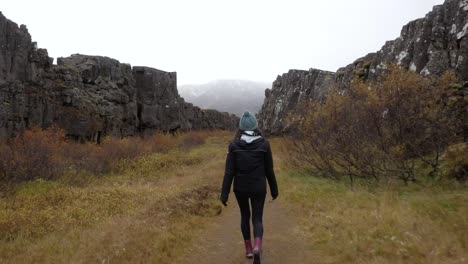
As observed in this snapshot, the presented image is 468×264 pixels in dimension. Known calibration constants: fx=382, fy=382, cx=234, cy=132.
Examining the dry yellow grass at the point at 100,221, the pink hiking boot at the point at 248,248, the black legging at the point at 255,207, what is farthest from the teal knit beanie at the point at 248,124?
the dry yellow grass at the point at 100,221

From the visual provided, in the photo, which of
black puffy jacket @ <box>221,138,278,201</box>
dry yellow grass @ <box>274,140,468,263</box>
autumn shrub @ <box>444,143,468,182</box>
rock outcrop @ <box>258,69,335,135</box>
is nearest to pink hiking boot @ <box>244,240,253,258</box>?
black puffy jacket @ <box>221,138,278,201</box>

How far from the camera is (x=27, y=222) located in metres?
8.50

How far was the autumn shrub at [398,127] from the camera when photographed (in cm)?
1238

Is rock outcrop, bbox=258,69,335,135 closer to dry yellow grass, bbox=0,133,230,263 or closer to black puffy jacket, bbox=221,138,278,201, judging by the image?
dry yellow grass, bbox=0,133,230,263

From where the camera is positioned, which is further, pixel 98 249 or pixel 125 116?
pixel 125 116

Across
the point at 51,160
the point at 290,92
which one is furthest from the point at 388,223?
the point at 290,92

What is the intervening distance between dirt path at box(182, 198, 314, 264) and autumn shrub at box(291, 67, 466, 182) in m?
4.60

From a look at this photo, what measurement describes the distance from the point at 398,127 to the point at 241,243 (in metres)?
7.49

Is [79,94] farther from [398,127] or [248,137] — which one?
[248,137]

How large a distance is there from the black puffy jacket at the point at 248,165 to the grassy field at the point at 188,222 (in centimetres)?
189

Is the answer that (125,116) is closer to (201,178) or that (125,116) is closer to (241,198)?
(201,178)

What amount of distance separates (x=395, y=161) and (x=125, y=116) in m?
30.9

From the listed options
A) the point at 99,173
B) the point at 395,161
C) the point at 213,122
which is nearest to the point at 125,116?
the point at 99,173

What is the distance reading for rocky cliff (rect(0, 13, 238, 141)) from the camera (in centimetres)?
2316
